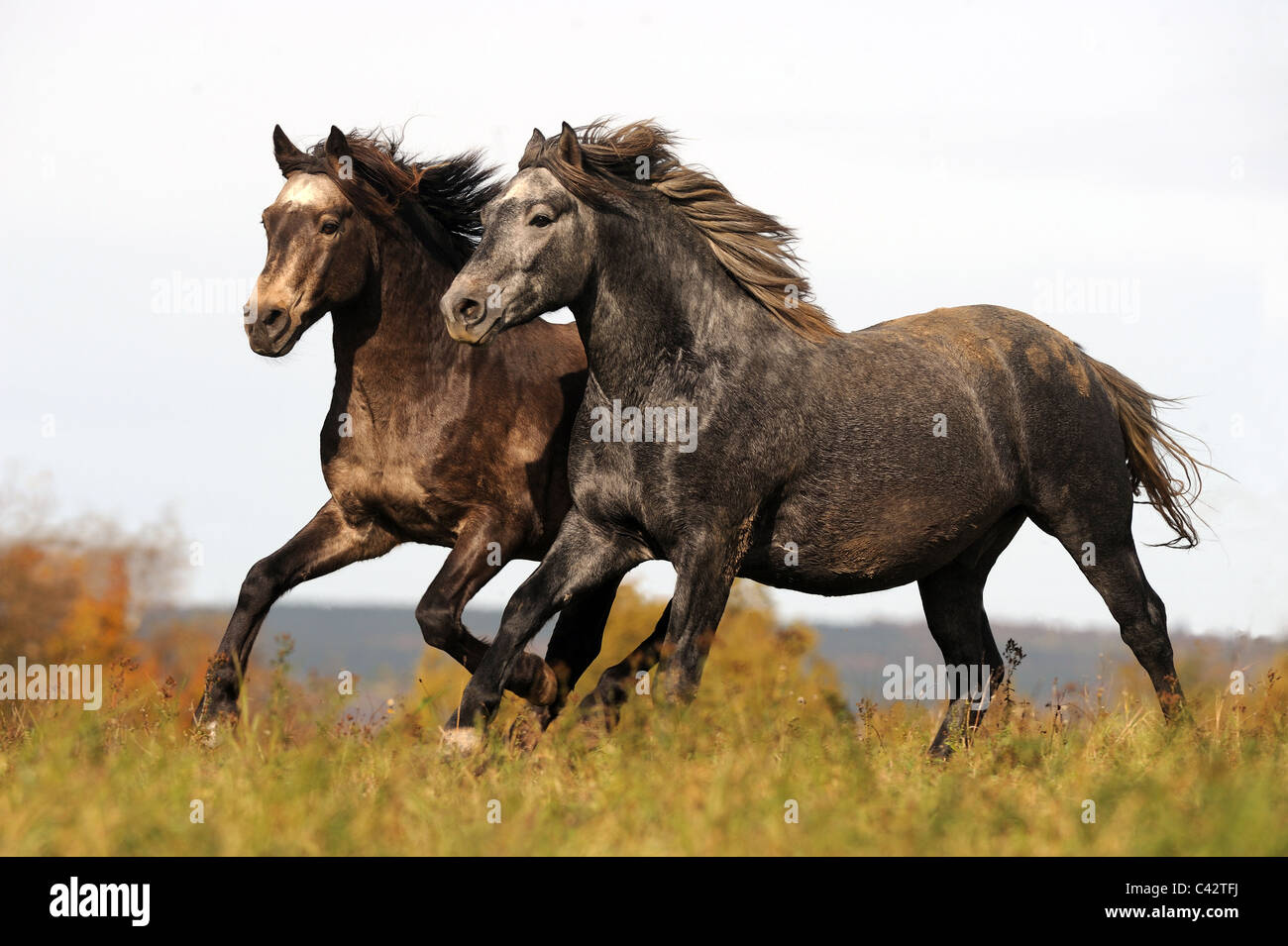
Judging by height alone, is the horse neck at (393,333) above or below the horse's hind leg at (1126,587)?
above

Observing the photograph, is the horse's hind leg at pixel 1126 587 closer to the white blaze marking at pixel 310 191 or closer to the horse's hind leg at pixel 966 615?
the horse's hind leg at pixel 966 615

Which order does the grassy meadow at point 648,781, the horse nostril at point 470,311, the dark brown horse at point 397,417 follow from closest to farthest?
the grassy meadow at point 648,781, the horse nostril at point 470,311, the dark brown horse at point 397,417

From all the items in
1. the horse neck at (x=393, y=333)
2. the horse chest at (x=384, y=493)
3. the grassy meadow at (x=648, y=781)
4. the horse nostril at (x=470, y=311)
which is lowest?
the grassy meadow at (x=648, y=781)

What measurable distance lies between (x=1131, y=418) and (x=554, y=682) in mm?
3892

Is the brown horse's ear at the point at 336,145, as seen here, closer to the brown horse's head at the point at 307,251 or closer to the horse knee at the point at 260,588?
A: the brown horse's head at the point at 307,251

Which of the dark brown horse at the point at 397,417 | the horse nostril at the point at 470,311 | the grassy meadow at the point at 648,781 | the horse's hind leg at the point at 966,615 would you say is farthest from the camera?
the horse's hind leg at the point at 966,615

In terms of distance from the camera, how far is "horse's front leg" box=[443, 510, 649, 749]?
6664mm

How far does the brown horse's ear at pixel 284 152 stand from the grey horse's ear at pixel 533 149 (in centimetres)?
162

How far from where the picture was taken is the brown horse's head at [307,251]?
723 cm

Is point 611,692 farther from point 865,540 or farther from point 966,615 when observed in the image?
point 966,615

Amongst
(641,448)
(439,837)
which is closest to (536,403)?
(641,448)

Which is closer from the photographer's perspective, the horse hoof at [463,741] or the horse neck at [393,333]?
the horse hoof at [463,741]

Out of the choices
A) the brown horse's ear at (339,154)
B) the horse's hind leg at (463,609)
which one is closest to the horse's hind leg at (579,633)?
the horse's hind leg at (463,609)

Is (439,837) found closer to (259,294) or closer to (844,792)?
(844,792)
